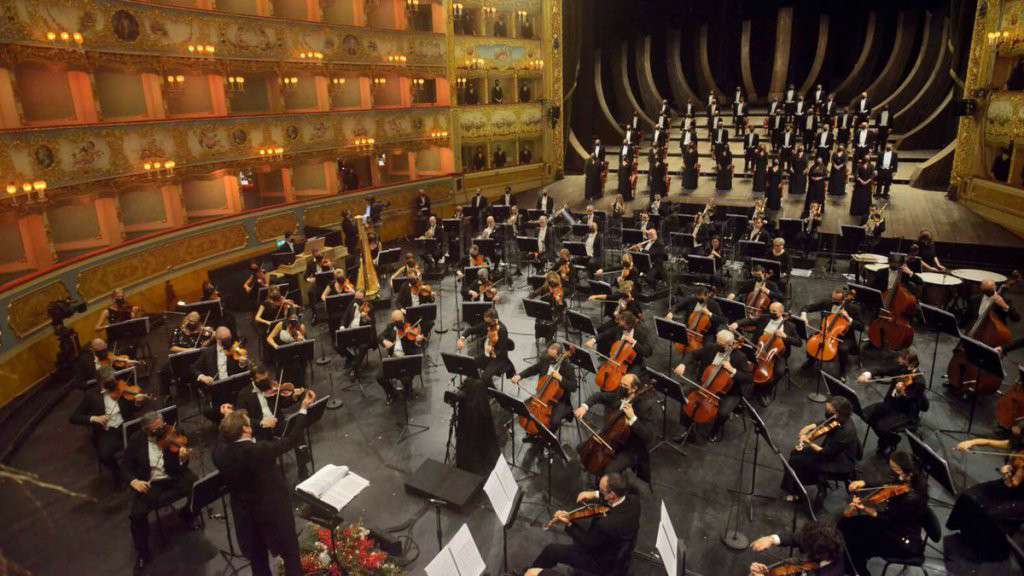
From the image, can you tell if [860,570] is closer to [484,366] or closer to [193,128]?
[484,366]

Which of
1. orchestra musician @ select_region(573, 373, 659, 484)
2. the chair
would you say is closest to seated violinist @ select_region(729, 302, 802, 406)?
orchestra musician @ select_region(573, 373, 659, 484)

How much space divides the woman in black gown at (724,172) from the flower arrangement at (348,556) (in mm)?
16778

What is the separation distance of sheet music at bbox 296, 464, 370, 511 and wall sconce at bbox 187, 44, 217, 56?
42.3ft

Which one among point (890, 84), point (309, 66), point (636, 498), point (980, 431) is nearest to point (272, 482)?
point (636, 498)

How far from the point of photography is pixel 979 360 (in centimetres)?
790

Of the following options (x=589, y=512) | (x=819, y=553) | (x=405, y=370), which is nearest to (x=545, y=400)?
(x=405, y=370)

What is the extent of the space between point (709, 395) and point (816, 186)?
11.5m

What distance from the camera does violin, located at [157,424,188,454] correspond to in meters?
6.62

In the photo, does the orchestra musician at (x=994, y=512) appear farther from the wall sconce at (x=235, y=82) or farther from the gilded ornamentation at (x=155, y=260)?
the wall sconce at (x=235, y=82)

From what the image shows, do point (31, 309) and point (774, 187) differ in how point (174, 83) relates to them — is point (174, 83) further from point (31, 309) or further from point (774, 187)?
point (774, 187)

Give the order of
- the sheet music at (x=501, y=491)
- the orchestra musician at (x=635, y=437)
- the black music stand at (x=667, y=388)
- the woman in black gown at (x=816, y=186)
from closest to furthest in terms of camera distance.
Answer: the sheet music at (x=501, y=491)
the orchestra musician at (x=635, y=437)
the black music stand at (x=667, y=388)
the woman in black gown at (x=816, y=186)

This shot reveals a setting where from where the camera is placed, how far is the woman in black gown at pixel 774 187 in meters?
18.1

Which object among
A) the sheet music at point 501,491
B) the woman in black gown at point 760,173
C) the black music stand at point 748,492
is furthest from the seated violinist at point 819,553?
the woman in black gown at point 760,173

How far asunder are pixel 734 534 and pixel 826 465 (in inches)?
49.9
